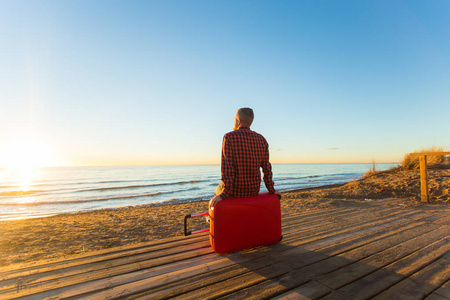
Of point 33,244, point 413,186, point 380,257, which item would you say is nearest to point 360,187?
point 413,186

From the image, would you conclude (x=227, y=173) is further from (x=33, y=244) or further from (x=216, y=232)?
(x=33, y=244)

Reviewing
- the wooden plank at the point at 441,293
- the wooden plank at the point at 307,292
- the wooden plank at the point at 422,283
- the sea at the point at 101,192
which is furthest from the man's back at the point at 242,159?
the sea at the point at 101,192

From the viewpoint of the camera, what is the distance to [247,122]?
276 centimetres

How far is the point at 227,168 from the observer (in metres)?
2.52

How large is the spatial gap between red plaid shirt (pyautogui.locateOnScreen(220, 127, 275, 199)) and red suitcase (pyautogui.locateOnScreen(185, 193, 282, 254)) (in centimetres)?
13

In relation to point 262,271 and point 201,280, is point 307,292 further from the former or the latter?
point 201,280

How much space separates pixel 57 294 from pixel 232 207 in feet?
5.94

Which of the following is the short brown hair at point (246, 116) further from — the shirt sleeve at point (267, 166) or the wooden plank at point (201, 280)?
the wooden plank at point (201, 280)

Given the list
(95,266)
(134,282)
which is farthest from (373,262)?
(95,266)

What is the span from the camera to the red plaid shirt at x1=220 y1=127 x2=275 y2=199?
2539mm

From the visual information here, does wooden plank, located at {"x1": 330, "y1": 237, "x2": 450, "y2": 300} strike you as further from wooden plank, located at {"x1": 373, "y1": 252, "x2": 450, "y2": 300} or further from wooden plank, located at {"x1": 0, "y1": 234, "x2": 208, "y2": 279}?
wooden plank, located at {"x1": 0, "y1": 234, "x2": 208, "y2": 279}

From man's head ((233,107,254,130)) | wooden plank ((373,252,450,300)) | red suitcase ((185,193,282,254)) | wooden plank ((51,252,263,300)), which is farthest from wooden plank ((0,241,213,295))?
wooden plank ((373,252,450,300))

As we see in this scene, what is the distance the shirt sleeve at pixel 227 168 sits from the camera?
252 cm

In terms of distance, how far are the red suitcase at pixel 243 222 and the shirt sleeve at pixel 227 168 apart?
0.42 ft
